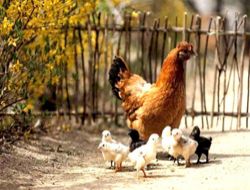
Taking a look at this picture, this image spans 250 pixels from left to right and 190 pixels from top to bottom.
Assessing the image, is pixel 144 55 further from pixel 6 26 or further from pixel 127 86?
pixel 6 26

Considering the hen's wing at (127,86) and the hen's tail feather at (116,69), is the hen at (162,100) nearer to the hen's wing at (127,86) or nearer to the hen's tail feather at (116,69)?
the hen's wing at (127,86)

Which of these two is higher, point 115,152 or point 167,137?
point 167,137

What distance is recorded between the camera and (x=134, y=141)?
9.29 meters

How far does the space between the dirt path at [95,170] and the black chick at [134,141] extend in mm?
264

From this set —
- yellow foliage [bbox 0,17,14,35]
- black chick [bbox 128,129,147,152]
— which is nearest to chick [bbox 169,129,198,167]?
black chick [bbox 128,129,147,152]

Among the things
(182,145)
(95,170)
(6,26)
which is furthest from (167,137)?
(6,26)

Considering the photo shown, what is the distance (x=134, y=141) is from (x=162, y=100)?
70cm

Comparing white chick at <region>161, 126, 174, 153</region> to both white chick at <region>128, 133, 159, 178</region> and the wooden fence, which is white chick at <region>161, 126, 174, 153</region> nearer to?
white chick at <region>128, 133, 159, 178</region>

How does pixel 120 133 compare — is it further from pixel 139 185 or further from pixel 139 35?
pixel 139 185

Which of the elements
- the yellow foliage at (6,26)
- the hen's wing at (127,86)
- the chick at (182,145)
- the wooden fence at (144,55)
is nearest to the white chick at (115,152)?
the chick at (182,145)

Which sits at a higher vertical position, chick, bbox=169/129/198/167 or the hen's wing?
the hen's wing

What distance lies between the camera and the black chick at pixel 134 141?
30.0 feet

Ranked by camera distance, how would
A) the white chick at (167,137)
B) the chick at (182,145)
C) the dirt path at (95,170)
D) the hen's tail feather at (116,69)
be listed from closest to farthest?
the dirt path at (95,170), the chick at (182,145), the white chick at (167,137), the hen's tail feather at (116,69)

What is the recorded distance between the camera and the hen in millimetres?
9516
